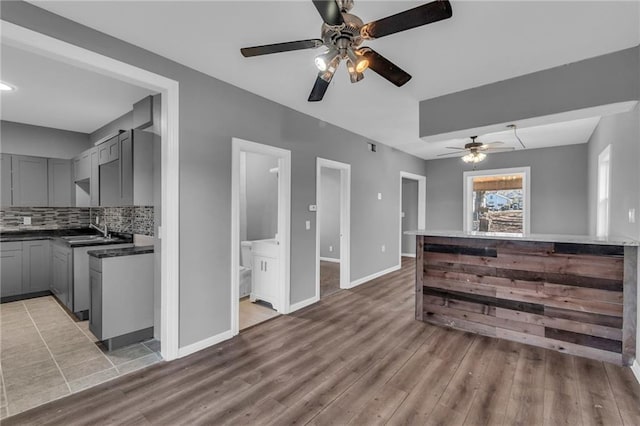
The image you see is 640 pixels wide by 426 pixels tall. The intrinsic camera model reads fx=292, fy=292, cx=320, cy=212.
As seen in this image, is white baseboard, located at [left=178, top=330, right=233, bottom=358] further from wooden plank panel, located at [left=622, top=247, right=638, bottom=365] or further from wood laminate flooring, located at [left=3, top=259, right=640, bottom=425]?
wooden plank panel, located at [left=622, top=247, right=638, bottom=365]

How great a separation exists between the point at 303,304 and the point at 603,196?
460 cm

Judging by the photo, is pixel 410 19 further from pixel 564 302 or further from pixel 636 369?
pixel 636 369

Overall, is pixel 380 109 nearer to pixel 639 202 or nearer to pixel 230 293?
pixel 639 202

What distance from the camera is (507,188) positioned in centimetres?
670

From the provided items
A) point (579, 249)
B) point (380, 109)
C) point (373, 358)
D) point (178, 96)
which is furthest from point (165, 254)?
point (579, 249)

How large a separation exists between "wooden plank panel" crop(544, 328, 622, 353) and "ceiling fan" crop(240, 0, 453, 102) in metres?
2.87

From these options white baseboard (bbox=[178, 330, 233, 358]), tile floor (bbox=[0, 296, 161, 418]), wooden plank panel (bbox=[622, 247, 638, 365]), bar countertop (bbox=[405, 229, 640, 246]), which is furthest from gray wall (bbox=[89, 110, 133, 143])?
wooden plank panel (bbox=[622, 247, 638, 365])

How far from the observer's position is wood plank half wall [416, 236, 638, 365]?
2.64 m

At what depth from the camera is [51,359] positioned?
103 inches

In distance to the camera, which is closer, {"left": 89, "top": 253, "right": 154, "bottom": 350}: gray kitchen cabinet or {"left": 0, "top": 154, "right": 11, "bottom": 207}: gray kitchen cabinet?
{"left": 89, "top": 253, "right": 154, "bottom": 350}: gray kitchen cabinet

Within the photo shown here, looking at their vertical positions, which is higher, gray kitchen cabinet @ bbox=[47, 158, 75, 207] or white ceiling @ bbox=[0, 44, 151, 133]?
white ceiling @ bbox=[0, 44, 151, 133]

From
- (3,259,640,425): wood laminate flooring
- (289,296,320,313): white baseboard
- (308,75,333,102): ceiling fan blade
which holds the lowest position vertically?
(3,259,640,425): wood laminate flooring

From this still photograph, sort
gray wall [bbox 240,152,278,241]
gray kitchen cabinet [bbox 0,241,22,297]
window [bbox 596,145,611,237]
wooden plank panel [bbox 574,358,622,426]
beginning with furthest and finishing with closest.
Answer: gray wall [bbox 240,152,278,241] < gray kitchen cabinet [bbox 0,241,22,297] < window [bbox 596,145,611,237] < wooden plank panel [bbox 574,358,622,426]

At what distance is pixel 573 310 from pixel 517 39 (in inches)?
99.6
